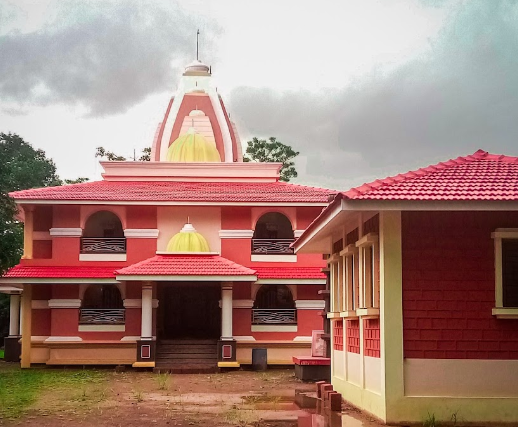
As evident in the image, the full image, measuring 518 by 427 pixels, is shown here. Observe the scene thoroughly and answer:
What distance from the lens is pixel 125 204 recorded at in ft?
95.1

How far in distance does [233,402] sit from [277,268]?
41.5 feet

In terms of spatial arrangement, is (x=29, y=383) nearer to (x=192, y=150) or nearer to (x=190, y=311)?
(x=190, y=311)

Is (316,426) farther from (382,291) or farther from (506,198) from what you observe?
(506,198)

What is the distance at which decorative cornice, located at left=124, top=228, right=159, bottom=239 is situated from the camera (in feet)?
97.9

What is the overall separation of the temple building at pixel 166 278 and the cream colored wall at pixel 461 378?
49.6 feet

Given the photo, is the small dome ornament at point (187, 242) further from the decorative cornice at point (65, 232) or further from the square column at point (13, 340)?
the square column at point (13, 340)

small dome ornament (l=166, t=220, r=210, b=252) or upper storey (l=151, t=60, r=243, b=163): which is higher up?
upper storey (l=151, t=60, r=243, b=163)

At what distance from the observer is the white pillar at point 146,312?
2767cm

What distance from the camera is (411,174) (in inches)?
549

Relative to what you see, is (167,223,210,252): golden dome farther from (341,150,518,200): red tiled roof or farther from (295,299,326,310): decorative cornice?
(341,150,518,200): red tiled roof

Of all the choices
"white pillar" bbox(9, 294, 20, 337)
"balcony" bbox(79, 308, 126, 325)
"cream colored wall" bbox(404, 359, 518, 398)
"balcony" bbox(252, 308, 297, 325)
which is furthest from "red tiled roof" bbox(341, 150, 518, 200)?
"white pillar" bbox(9, 294, 20, 337)

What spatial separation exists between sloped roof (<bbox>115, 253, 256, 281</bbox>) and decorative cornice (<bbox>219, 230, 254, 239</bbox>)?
1.54 metres

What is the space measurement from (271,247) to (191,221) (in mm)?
2877

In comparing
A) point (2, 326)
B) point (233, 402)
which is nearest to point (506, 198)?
point (233, 402)
